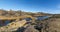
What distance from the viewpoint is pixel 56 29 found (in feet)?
23.4

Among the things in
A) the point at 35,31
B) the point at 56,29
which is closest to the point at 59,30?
the point at 56,29

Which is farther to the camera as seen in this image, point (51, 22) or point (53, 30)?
point (51, 22)

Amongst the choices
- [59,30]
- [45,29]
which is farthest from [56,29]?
[45,29]

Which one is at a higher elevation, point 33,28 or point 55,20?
point 55,20

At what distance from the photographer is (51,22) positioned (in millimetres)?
7562

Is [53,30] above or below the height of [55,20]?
below

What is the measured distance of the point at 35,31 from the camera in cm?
742

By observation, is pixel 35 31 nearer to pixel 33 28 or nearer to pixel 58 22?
pixel 33 28

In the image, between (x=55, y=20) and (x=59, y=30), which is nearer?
(x=59, y=30)

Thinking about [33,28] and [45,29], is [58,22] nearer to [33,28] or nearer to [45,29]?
[45,29]

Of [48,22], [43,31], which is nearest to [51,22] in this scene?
[48,22]

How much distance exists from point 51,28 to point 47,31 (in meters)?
0.28

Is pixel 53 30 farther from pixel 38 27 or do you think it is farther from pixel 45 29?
pixel 38 27

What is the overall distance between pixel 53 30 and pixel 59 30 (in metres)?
0.32
